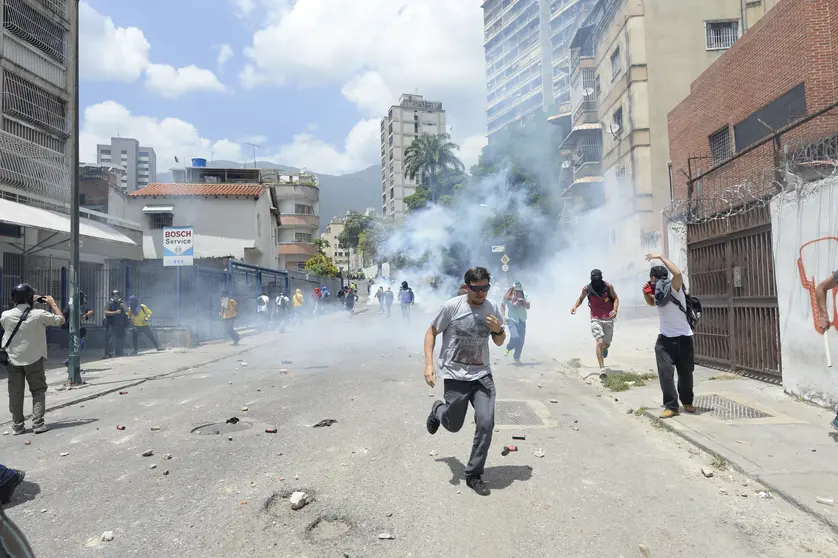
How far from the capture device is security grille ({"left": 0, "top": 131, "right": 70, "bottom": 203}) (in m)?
16.1

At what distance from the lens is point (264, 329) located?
22.7 metres

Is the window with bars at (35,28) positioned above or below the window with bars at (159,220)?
above

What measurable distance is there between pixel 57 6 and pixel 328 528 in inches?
905

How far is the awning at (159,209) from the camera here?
3169 centimetres

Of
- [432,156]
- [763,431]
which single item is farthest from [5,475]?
[432,156]

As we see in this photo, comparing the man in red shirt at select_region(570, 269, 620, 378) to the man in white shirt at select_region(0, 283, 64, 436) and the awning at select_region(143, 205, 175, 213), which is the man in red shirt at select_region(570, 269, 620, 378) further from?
the awning at select_region(143, 205, 175, 213)

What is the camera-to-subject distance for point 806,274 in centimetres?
672

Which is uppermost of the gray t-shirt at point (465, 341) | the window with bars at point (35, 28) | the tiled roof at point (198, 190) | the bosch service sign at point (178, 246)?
the window with bars at point (35, 28)

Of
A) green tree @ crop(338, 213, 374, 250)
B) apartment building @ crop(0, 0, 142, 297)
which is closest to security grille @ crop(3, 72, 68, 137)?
apartment building @ crop(0, 0, 142, 297)

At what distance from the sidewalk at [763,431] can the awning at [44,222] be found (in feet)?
39.7

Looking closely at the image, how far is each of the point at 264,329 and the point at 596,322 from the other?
1605 centimetres

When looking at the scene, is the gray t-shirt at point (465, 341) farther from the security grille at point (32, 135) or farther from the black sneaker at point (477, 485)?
the security grille at point (32, 135)

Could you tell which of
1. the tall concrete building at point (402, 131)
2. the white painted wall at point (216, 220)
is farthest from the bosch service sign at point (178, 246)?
the tall concrete building at point (402, 131)

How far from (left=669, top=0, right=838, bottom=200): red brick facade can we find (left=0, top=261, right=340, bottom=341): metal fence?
13970 millimetres
